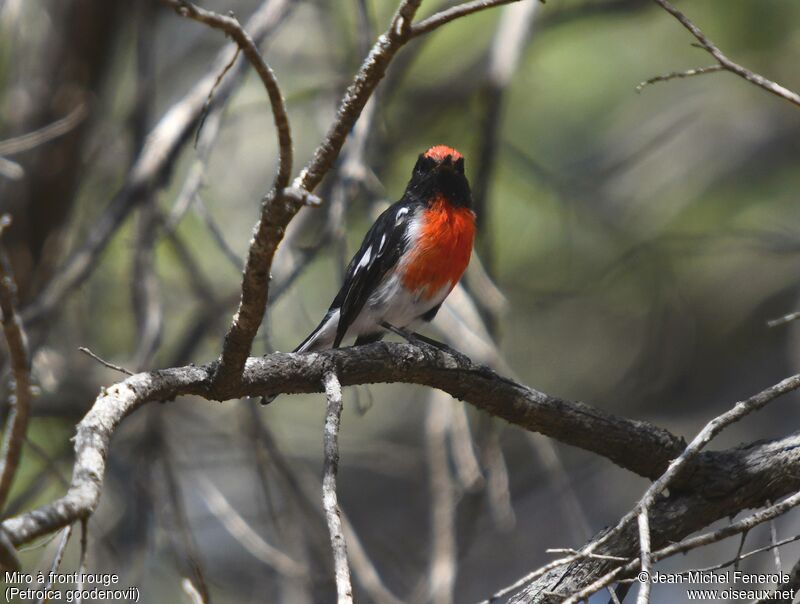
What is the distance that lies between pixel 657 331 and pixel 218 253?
11.3ft

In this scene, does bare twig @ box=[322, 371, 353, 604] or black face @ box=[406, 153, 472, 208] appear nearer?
bare twig @ box=[322, 371, 353, 604]

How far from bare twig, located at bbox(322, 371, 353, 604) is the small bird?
1809mm

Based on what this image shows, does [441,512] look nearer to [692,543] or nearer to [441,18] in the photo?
[692,543]

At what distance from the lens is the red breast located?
4109mm

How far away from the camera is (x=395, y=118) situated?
6691mm

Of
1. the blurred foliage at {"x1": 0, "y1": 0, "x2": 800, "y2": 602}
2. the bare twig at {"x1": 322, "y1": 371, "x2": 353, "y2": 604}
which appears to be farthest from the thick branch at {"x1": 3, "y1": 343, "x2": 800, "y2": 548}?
the blurred foliage at {"x1": 0, "y1": 0, "x2": 800, "y2": 602}

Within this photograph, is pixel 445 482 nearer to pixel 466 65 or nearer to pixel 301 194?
pixel 301 194

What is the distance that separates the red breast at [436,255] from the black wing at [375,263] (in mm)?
89

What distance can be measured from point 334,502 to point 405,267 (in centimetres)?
238

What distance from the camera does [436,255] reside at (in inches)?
162

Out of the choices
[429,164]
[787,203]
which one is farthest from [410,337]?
[787,203]

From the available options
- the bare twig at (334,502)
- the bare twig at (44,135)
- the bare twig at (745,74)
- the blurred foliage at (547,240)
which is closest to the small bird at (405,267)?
the blurred foliage at (547,240)

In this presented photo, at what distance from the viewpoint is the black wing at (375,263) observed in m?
4.10

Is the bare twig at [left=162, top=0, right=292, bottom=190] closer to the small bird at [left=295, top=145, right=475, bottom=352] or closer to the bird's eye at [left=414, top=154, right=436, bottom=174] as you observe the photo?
the small bird at [left=295, top=145, right=475, bottom=352]
